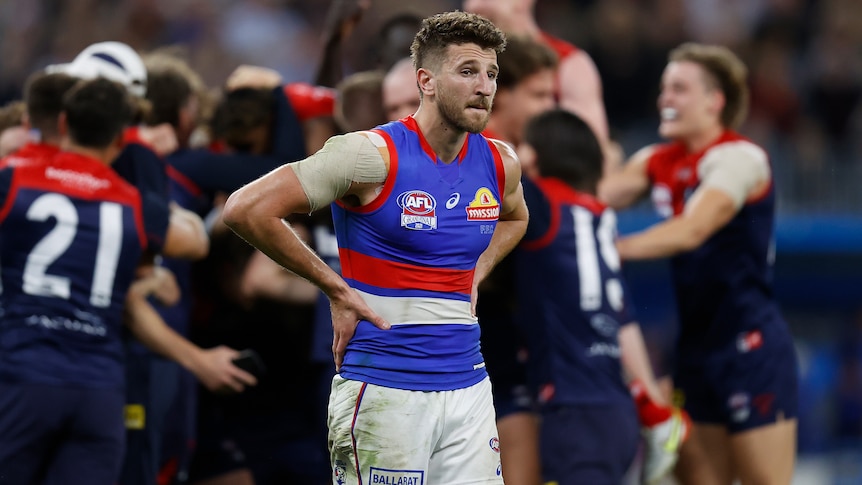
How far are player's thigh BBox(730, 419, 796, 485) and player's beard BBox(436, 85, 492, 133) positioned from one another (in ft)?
11.5

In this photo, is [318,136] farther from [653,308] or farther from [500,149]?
[653,308]

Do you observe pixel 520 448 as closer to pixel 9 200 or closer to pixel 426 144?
pixel 426 144

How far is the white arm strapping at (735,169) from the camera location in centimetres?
728

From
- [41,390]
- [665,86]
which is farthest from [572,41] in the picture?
[41,390]

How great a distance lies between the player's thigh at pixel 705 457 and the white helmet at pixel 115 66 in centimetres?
387

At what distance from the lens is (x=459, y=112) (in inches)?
180

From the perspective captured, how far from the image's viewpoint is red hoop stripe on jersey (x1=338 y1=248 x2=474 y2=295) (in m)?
4.59

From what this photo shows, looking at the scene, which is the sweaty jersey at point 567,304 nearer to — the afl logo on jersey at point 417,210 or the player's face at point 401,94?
the player's face at point 401,94

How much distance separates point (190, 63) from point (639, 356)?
31.5 ft

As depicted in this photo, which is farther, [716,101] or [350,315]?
[716,101]

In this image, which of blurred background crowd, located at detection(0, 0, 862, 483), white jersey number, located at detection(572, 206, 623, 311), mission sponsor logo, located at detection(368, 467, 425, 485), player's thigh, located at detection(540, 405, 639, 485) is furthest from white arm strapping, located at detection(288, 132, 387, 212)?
blurred background crowd, located at detection(0, 0, 862, 483)

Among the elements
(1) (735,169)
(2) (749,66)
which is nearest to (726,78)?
(1) (735,169)

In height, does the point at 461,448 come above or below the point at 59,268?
below

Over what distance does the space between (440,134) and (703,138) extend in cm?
351
